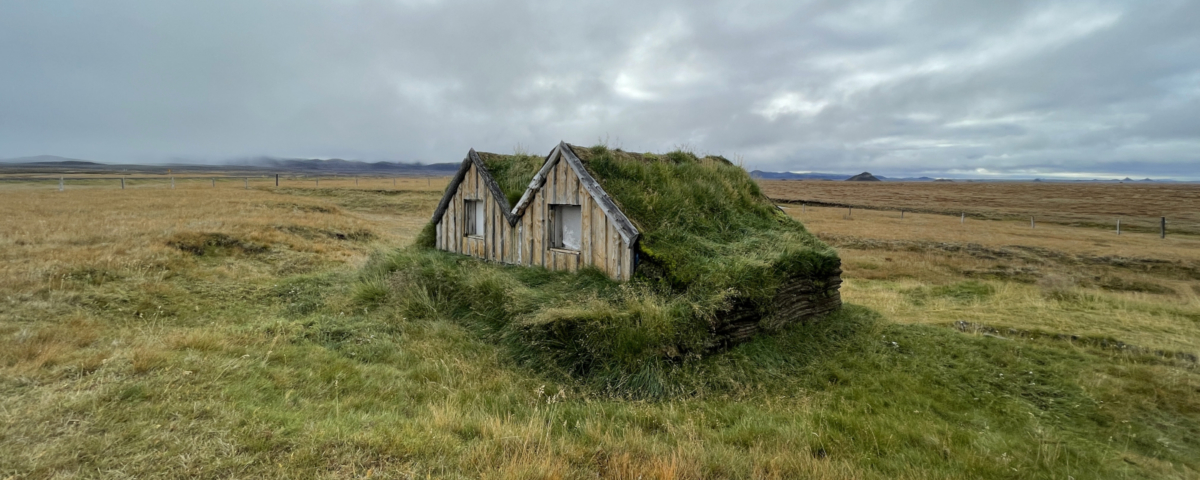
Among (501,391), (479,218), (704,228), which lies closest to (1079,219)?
(704,228)

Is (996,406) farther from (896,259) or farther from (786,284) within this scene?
(896,259)

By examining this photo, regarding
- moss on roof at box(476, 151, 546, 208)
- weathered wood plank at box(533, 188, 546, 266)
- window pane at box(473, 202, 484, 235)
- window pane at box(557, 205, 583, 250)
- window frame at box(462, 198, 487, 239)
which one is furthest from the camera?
window frame at box(462, 198, 487, 239)

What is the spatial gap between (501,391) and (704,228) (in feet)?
17.6

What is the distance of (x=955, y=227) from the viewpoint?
38.2 meters

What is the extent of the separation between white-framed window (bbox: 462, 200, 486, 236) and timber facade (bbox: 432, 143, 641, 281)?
1.0 inches

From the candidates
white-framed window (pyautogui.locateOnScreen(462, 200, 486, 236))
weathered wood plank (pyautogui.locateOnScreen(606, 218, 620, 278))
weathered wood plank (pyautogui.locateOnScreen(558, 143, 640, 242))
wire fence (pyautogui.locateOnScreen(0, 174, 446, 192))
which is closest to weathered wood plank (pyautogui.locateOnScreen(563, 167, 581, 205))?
weathered wood plank (pyautogui.locateOnScreen(558, 143, 640, 242))

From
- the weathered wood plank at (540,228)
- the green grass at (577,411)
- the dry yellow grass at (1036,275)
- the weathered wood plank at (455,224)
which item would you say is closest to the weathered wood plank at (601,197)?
the weathered wood plank at (540,228)

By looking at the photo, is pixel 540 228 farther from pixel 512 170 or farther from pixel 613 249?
pixel 512 170

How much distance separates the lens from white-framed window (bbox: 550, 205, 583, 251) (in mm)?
10375

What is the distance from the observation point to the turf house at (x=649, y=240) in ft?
26.2

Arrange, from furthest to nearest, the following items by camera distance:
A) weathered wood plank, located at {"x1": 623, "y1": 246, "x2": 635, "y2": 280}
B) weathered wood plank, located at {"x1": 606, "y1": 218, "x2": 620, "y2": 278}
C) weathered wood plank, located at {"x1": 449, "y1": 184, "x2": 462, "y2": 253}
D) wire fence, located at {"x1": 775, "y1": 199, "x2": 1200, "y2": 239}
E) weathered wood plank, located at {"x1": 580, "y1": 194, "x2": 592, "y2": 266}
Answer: wire fence, located at {"x1": 775, "y1": 199, "x2": 1200, "y2": 239} < weathered wood plank, located at {"x1": 449, "y1": 184, "x2": 462, "y2": 253} < weathered wood plank, located at {"x1": 580, "y1": 194, "x2": 592, "y2": 266} < weathered wood plank, located at {"x1": 606, "y1": 218, "x2": 620, "y2": 278} < weathered wood plank, located at {"x1": 623, "y1": 246, "x2": 635, "y2": 280}

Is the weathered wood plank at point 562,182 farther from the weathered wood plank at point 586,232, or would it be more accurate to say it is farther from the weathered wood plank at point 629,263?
the weathered wood plank at point 629,263

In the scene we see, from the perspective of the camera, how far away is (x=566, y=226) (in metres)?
10.7

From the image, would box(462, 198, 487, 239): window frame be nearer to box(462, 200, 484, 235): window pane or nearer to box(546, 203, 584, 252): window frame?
box(462, 200, 484, 235): window pane
